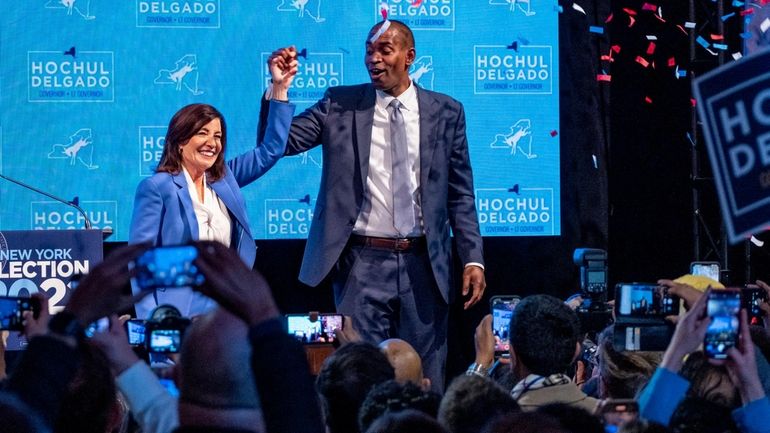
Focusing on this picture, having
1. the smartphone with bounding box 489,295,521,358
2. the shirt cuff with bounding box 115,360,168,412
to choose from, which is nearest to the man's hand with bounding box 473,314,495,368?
the smartphone with bounding box 489,295,521,358

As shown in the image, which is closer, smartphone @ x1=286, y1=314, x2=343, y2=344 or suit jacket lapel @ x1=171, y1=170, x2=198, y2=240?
smartphone @ x1=286, y1=314, x2=343, y2=344

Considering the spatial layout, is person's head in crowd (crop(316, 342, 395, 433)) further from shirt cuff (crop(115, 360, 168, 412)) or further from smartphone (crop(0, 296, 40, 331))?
smartphone (crop(0, 296, 40, 331))

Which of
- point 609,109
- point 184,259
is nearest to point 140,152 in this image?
point 609,109

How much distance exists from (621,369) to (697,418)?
1015 millimetres

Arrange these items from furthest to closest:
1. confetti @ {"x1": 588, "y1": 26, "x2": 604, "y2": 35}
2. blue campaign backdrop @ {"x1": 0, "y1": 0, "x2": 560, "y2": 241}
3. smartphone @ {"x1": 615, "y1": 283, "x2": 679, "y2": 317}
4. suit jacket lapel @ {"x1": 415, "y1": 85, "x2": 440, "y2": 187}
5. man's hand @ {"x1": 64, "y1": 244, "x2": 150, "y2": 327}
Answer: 1. confetti @ {"x1": 588, "y1": 26, "x2": 604, "y2": 35}
2. blue campaign backdrop @ {"x1": 0, "y1": 0, "x2": 560, "y2": 241}
3. suit jacket lapel @ {"x1": 415, "y1": 85, "x2": 440, "y2": 187}
4. smartphone @ {"x1": 615, "y1": 283, "x2": 679, "y2": 317}
5. man's hand @ {"x1": 64, "y1": 244, "x2": 150, "y2": 327}

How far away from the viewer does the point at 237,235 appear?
4875 mm

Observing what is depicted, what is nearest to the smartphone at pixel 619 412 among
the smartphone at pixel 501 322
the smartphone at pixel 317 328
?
the smartphone at pixel 317 328

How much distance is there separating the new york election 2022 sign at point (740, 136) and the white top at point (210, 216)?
280cm

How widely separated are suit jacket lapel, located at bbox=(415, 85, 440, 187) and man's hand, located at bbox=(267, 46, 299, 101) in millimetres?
570

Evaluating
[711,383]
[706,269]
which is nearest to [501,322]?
[706,269]

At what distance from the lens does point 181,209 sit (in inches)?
187

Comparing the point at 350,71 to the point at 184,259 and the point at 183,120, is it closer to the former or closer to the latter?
the point at 183,120

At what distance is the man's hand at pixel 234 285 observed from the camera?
1382 mm

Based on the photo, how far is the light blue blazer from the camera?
184 inches
